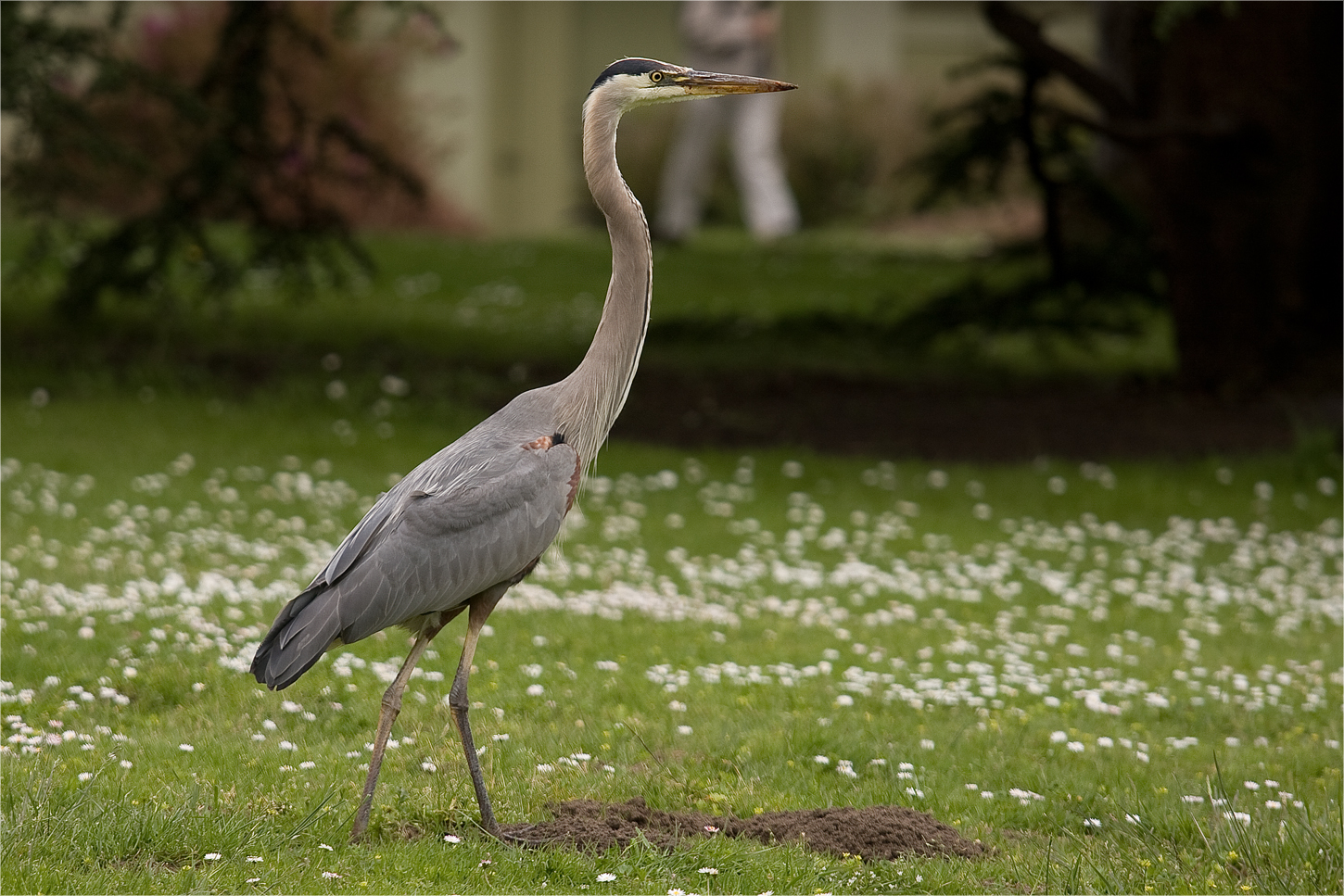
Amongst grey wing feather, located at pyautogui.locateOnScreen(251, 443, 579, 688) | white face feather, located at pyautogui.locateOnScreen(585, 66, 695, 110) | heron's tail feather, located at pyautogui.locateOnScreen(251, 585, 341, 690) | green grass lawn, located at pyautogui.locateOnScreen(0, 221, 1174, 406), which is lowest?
green grass lawn, located at pyautogui.locateOnScreen(0, 221, 1174, 406)

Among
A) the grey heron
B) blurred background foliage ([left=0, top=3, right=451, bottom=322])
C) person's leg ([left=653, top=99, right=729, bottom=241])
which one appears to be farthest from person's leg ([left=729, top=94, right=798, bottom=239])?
the grey heron

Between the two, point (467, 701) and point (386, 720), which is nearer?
point (386, 720)

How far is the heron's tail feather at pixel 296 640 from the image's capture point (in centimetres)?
504

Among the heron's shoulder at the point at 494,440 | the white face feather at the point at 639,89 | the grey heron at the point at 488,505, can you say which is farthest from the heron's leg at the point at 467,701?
the white face feather at the point at 639,89

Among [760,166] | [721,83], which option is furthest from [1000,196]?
[721,83]

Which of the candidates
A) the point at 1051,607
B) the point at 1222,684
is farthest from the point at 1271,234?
the point at 1222,684

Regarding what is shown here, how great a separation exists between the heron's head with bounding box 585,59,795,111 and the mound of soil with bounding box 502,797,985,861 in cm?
252

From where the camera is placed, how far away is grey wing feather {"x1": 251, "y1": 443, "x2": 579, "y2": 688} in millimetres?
5141

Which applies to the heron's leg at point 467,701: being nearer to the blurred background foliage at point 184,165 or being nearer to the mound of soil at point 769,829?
the mound of soil at point 769,829

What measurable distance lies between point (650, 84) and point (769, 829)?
2.69m

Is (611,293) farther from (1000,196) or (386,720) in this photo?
(1000,196)

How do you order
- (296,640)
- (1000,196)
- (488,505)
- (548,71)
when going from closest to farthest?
(296,640)
(488,505)
(1000,196)
(548,71)

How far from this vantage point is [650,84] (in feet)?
18.5

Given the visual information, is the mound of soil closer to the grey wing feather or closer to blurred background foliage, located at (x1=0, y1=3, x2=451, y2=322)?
the grey wing feather
